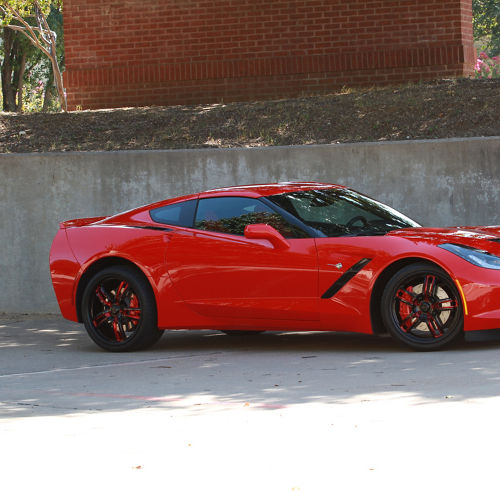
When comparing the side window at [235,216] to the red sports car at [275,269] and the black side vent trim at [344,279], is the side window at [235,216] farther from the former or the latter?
the black side vent trim at [344,279]

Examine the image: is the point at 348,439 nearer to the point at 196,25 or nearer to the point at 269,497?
the point at 269,497

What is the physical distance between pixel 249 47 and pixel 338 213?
26.2 feet

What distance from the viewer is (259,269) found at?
872cm

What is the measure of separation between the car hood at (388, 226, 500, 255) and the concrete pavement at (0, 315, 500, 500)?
32.1 inches

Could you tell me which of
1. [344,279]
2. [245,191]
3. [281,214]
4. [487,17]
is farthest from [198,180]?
[487,17]

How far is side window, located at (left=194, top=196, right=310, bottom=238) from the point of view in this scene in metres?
8.87

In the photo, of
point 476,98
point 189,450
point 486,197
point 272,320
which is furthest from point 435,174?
point 189,450

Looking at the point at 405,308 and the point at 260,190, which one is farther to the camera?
the point at 260,190

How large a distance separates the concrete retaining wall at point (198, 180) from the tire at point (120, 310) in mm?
3209

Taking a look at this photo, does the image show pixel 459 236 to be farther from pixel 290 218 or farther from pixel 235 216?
pixel 235 216

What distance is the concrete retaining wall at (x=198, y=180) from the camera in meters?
11.7

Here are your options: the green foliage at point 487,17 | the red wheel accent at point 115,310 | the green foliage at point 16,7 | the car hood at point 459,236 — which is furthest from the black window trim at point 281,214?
the green foliage at point 487,17

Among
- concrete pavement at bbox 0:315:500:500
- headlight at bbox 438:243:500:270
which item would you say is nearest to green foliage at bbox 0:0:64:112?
concrete pavement at bbox 0:315:500:500

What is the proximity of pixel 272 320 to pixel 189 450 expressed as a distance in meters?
3.49
